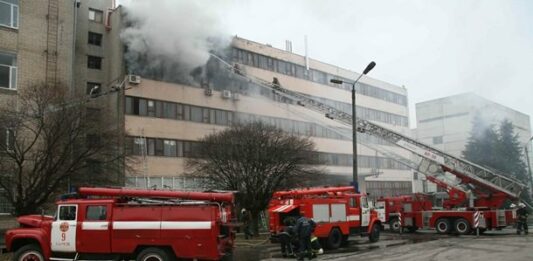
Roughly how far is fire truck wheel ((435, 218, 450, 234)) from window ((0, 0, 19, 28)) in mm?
26161

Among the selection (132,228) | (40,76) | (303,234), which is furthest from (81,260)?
(40,76)

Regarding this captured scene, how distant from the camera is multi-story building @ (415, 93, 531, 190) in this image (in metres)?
42.0

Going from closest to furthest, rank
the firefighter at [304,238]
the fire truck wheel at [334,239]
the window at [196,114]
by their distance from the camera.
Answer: the firefighter at [304,238]
the fire truck wheel at [334,239]
the window at [196,114]

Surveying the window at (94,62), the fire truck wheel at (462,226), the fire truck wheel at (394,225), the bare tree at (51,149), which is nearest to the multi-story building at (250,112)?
the bare tree at (51,149)

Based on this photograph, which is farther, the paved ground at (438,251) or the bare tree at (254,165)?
the bare tree at (254,165)

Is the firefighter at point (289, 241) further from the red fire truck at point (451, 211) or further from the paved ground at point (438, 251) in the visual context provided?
the red fire truck at point (451, 211)

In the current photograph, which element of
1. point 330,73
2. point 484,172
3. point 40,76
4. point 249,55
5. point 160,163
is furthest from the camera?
point 330,73

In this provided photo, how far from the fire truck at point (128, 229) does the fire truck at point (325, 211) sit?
6402 millimetres

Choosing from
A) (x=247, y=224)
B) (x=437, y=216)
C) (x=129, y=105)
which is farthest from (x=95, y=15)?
(x=437, y=216)

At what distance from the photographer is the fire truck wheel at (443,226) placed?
27266 millimetres

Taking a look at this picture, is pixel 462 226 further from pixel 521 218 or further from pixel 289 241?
pixel 289 241

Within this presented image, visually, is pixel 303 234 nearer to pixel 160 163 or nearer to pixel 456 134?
pixel 160 163

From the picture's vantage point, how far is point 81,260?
1377cm

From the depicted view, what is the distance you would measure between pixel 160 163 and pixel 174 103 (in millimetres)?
4851
